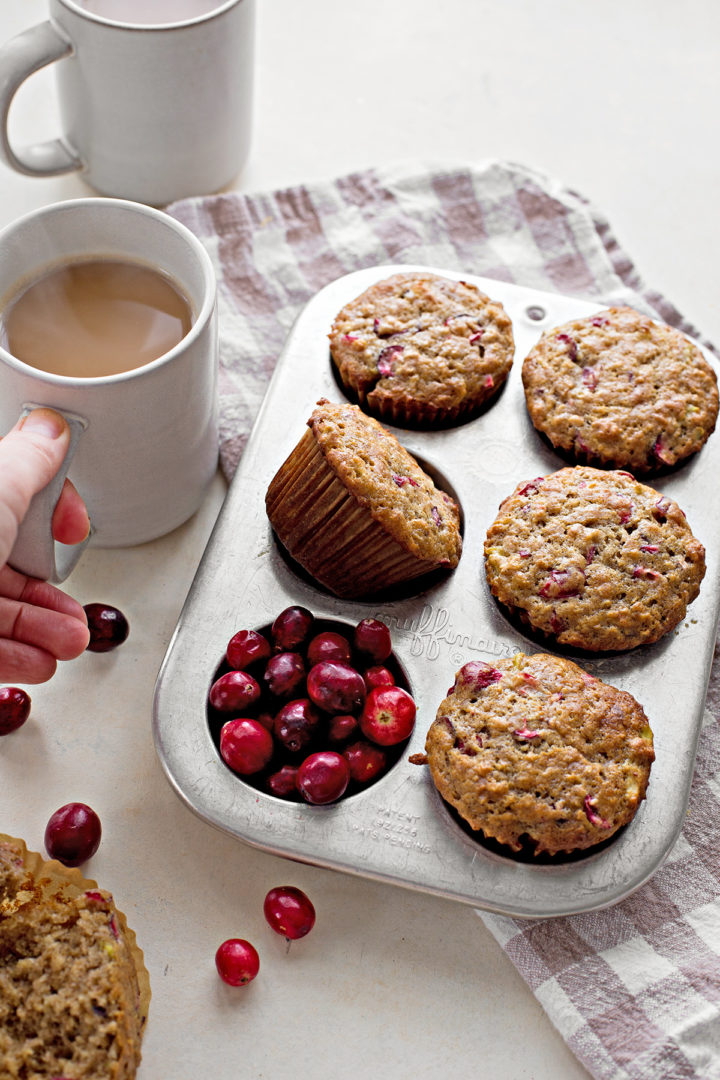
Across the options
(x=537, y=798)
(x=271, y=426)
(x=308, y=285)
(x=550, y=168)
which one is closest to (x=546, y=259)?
(x=550, y=168)

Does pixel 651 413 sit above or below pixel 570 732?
above

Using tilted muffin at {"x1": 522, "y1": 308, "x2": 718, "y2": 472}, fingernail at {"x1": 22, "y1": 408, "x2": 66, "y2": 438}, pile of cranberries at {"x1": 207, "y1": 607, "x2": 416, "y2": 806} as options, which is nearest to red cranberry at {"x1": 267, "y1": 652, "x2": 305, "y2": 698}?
pile of cranberries at {"x1": 207, "y1": 607, "x2": 416, "y2": 806}

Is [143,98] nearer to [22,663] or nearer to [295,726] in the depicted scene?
[22,663]

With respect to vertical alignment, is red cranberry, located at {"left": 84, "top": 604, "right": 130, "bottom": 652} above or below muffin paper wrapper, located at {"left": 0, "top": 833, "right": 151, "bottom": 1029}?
above

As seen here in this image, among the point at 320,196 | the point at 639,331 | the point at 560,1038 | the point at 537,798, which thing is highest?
the point at 639,331

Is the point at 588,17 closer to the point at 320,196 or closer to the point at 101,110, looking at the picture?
the point at 320,196

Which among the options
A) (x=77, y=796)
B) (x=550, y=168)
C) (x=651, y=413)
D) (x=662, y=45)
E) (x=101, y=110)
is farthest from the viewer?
(x=662, y=45)

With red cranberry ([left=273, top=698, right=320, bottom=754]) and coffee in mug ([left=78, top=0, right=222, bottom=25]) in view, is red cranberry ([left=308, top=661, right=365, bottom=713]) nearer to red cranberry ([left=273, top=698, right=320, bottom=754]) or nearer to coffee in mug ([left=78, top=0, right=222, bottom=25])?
red cranberry ([left=273, top=698, right=320, bottom=754])
